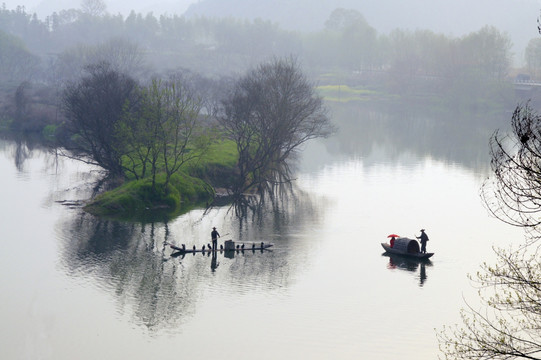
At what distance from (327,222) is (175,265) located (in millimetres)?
20199

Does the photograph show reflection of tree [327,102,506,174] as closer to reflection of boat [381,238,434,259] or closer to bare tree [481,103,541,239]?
reflection of boat [381,238,434,259]

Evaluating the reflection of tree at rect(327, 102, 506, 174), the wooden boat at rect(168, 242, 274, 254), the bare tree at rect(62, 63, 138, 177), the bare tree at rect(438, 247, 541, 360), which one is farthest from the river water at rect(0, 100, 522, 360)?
the reflection of tree at rect(327, 102, 506, 174)

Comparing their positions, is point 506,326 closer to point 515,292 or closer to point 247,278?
point 515,292

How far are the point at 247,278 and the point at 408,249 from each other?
45.2 feet

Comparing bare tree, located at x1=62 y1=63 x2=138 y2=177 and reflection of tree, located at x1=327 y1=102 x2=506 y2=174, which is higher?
bare tree, located at x1=62 y1=63 x2=138 y2=177

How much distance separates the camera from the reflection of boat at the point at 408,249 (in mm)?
57875

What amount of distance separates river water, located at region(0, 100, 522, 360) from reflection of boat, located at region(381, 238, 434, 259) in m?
0.99

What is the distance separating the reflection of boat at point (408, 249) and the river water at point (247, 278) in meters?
0.99

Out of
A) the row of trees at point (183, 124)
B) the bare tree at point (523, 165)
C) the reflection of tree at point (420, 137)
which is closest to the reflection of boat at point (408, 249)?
the bare tree at point (523, 165)

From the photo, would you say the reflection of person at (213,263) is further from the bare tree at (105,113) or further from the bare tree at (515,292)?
the bare tree at (105,113)

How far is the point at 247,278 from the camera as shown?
172 ft

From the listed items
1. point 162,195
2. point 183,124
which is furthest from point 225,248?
point 183,124

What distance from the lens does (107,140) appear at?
290 feet

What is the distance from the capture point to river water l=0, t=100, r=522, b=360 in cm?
4122
